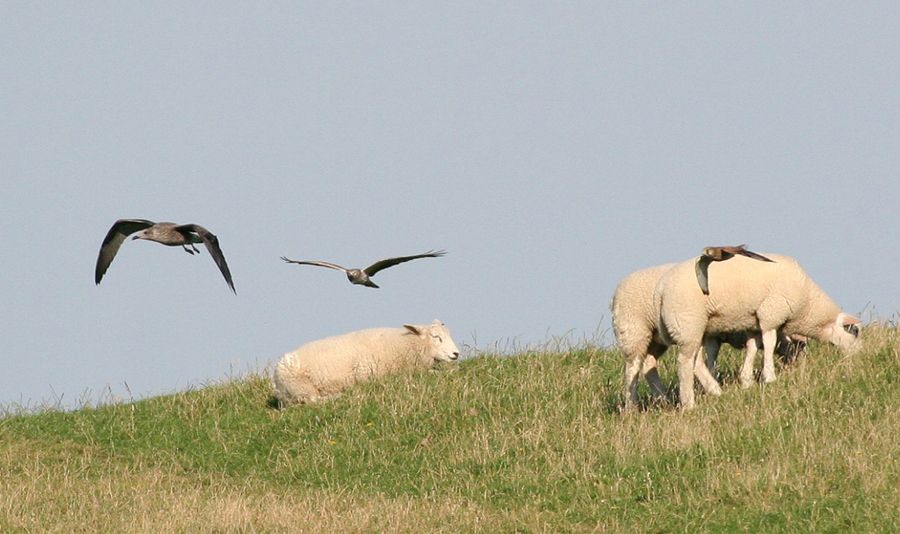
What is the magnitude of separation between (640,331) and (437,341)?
3.97 m

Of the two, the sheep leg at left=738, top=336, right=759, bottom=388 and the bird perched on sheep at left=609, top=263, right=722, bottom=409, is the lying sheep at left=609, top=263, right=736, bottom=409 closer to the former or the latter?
the bird perched on sheep at left=609, top=263, right=722, bottom=409

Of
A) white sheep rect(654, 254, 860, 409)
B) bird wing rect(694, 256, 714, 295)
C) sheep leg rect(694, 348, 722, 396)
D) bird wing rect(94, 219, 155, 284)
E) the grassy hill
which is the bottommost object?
the grassy hill

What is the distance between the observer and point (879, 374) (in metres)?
12.0

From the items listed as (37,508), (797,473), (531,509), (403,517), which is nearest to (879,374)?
(797,473)

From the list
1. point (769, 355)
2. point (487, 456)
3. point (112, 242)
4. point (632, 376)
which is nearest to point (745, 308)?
point (769, 355)

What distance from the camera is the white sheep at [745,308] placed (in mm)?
12117

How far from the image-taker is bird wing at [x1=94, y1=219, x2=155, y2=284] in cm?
1404

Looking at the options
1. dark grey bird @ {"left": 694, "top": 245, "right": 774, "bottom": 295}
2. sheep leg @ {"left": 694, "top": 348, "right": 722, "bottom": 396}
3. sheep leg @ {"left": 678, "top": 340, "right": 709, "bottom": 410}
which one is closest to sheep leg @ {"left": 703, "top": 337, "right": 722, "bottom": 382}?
sheep leg @ {"left": 694, "top": 348, "right": 722, "bottom": 396}

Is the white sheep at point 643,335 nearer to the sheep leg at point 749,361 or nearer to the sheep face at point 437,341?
the sheep leg at point 749,361

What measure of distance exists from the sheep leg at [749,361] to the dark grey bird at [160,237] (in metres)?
5.76

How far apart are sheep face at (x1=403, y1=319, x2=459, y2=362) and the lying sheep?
344cm

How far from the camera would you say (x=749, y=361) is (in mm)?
12812

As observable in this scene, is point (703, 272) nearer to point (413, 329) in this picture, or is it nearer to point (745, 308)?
point (745, 308)

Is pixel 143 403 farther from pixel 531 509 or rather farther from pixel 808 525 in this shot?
Answer: pixel 808 525
